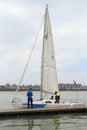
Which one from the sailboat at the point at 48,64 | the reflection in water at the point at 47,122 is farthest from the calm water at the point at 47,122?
the sailboat at the point at 48,64

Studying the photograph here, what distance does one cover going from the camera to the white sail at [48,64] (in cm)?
3225

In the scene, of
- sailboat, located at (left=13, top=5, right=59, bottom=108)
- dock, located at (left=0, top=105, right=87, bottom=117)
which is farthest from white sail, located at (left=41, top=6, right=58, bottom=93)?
dock, located at (left=0, top=105, right=87, bottom=117)

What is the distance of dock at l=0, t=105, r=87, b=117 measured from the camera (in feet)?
86.7

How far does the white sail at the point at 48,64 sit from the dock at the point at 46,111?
10.3 feet

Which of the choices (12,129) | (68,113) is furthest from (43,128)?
(68,113)

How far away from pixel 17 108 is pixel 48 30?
27.8ft

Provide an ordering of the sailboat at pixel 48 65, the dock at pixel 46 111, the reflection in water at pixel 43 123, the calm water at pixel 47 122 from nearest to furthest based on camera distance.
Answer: the calm water at pixel 47 122
the reflection in water at pixel 43 123
the dock at pixel 46 111
the sailboat at pixel 48 65

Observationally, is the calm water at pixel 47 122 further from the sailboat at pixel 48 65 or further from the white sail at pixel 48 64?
the white sail at pixel 48 64

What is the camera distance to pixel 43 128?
21.8 m

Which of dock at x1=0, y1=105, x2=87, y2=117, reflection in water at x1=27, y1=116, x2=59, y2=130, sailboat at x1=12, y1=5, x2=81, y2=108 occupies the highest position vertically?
sailboat at x1=12, y1=5, x2=81, y2=108

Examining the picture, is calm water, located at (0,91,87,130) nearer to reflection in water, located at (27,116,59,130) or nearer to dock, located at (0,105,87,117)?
reflection in water, located at (27,116,59,130)

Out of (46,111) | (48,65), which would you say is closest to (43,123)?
(46,111)

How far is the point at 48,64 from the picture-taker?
3275 centimetres

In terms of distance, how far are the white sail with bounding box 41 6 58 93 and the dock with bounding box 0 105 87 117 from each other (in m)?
3.15
